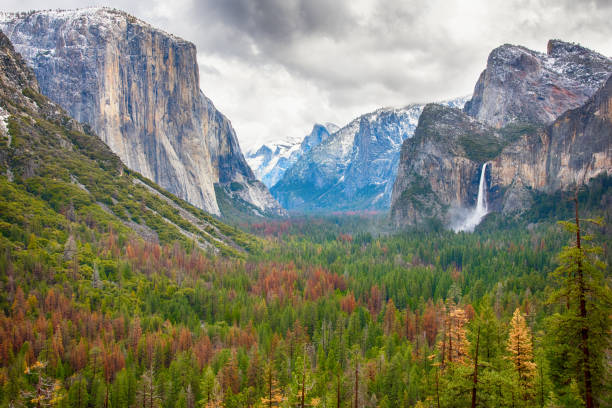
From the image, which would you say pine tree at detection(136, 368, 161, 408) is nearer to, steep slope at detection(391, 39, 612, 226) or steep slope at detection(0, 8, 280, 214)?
steep slope at detection(0, 8, 280, 214)

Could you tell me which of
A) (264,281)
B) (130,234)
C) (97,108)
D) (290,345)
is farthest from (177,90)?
(290,345)

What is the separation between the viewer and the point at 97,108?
155m

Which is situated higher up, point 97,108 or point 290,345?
point 97,108

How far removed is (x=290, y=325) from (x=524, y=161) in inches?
5358

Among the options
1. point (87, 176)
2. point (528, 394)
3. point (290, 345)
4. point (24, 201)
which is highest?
point (87, 176)

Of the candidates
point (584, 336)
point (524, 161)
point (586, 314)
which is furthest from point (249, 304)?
point (524, 161)

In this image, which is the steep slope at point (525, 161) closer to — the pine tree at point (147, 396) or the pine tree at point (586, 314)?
the pine tree at point (586, 314)

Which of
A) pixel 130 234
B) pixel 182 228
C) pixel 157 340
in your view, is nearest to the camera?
pixel 157 340

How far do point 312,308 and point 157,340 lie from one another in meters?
27.6

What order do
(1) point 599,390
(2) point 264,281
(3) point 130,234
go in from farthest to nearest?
(3) point 130,234, (2) point 264,281, (1) point 599,390

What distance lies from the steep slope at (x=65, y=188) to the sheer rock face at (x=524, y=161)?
101 metres

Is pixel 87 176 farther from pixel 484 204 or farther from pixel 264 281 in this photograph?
pixel 484 204

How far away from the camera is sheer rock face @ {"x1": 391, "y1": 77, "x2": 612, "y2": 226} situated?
13000cm

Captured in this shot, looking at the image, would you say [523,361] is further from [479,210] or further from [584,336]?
[479,210]
